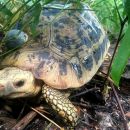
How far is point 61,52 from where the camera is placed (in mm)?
2127

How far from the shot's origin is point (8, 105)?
2086mm

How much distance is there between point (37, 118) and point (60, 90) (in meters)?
0.22

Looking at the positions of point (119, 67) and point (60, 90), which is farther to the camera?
point (60, 90)

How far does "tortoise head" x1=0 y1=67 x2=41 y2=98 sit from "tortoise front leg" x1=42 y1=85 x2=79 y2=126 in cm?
8

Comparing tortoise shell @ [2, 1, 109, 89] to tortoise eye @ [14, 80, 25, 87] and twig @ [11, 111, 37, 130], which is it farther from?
twig @ [11, 111, 37, 130]

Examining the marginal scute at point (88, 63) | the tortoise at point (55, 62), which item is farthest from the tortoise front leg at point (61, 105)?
the marginal scute at point (88, 63)

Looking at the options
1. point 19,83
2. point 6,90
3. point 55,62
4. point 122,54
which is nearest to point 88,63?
point 55,62

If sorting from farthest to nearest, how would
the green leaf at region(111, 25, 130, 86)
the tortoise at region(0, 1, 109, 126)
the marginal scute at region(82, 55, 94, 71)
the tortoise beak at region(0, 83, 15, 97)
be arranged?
the marginal scute at region(82, 55, 94, 71)
the tortoise at region(0, 1, 109, 126)
the tortoise beak at region(0, 83, 15, 97)
the green leaf at region(111, 25, 130, 86)

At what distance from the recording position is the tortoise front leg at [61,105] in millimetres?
1979

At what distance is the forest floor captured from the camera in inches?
77.8

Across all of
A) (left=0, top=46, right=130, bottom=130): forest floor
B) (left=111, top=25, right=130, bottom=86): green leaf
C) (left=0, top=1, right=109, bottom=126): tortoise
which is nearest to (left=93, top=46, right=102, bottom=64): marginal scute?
(left=0, top=1, right=109, bottom=126): tortoise

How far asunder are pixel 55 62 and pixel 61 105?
27cm

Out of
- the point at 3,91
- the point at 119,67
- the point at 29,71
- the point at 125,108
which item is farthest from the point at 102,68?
the point at 119,67

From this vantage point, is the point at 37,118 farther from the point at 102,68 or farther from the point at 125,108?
the point at 102,68
